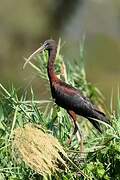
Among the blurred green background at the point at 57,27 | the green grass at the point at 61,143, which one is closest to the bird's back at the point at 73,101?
the green grass at the point at 61,143

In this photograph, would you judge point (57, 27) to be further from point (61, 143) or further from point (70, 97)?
point (61, 143)

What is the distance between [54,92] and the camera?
10266 mm

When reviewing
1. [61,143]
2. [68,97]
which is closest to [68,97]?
[68,97]

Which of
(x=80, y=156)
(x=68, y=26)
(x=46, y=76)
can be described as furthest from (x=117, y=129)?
(x=68, y=26)

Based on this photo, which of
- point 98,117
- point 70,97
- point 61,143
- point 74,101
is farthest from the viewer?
point 74,101

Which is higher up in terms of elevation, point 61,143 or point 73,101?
point 73,101

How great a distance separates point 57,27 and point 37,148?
124ft

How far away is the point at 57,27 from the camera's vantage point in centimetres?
4575

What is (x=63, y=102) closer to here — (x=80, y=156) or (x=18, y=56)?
(x=80, y=156)

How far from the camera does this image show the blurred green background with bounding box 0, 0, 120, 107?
3922cm

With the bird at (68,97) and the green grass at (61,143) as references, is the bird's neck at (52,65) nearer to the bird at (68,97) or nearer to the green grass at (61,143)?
the bird at (68,97)

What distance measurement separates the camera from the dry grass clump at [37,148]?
805 cm

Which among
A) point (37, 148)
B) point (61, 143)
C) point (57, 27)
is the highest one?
point (57, 27)

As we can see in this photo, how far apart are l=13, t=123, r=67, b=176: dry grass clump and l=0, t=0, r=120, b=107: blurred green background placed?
2936 centimetres
